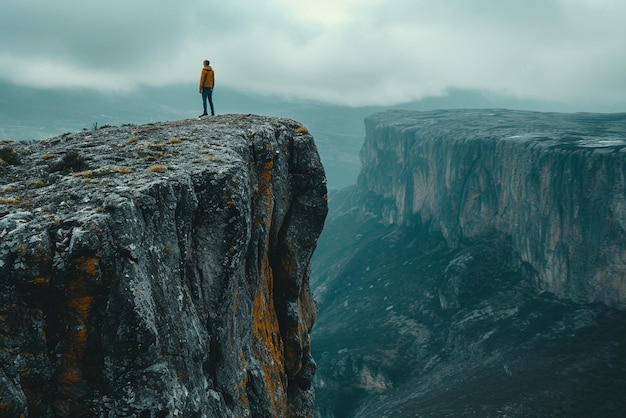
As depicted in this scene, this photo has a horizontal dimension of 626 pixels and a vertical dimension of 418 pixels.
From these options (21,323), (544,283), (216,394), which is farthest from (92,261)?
(544,283)

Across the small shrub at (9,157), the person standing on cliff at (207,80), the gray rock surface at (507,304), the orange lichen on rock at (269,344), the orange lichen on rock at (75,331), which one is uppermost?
the person standing on cliff at (207,80)

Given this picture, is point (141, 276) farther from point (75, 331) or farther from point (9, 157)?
point (9, 157)

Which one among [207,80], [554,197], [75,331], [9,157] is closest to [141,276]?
[75,331]

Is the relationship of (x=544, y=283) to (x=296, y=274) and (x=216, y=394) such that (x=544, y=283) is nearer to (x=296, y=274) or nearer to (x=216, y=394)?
(x=296, y=274)

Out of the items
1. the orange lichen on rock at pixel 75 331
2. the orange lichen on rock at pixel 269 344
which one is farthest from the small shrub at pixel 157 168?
the orange lichen on rock at pixel 269 344

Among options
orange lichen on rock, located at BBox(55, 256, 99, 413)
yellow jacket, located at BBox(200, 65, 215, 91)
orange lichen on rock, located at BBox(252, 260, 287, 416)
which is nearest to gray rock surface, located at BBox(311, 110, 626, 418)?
orange lichen on rock, located at BBox(252, 260, 287, 416)

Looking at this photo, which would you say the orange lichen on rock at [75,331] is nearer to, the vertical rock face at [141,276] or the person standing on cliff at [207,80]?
the vertical rock face at [141,276]
